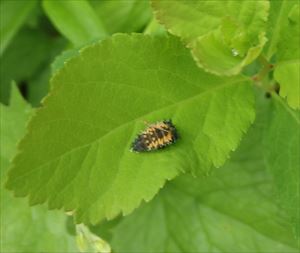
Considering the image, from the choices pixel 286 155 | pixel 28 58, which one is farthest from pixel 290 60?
pixel 28 58

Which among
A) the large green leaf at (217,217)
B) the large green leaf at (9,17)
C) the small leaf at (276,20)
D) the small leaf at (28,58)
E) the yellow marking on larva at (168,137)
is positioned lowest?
the large green leaf at (217,217)

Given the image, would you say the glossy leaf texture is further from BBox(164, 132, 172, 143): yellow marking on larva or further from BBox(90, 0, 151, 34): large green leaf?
BBox(90, 0, 151, 34): large green leaf

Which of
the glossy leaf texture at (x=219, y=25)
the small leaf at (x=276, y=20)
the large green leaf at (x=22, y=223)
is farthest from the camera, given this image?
the large green leaf at (x=22, y=223)

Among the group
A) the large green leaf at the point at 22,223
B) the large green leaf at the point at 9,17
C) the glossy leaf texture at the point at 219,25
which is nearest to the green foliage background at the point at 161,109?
the glossy leaf texture at the point at 219,25

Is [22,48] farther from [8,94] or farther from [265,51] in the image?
[265,51]

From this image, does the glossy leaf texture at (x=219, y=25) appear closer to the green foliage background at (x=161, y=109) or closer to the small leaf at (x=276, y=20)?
the green foliage background at (x=161, y=109)

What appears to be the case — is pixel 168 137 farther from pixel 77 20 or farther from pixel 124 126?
pixel 77 20

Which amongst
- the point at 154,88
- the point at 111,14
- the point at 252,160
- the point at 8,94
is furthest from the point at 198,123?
the point at 8,94
